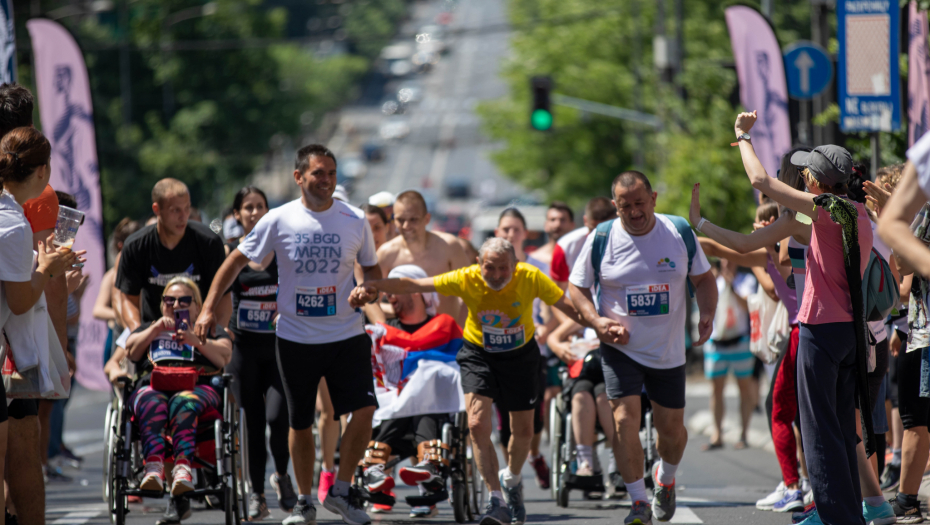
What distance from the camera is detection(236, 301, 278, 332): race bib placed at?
8.51m

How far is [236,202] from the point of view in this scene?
29.9ft

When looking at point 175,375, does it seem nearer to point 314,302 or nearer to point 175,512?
point 175,512

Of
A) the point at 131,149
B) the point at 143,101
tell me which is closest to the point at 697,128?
the point at 131,149

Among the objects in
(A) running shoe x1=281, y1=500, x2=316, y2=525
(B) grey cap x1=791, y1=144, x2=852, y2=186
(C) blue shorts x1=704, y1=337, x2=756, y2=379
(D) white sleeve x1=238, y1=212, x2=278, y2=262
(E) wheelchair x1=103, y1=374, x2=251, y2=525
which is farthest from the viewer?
(C) blue shorts x1=704, y1=337, x2=756, y2=379

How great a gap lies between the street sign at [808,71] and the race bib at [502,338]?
7221 mm

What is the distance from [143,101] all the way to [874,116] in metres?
39.0

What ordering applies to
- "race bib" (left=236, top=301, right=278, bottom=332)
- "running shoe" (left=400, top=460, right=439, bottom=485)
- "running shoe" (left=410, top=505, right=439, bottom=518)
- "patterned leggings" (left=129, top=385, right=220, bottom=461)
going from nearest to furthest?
"patterned leggings" (left=129, top=385, right=220, bottom=461), "running shoe" (left=400, top=460, right=439, bottom=485), "running shoe" (left=410, top=505, right=439, bottom=518), "race bib" (left=236, top=301, right=278, bottom=332)

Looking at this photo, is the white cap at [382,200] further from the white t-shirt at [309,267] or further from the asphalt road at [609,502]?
the white t-shirt at [309,267]

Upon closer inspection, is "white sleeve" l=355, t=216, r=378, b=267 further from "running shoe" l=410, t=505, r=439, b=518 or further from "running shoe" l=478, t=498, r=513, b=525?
"running shoe" l=410, t=505, r=439, b=518

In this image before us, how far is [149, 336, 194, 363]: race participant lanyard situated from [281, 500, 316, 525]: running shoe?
3.95ft

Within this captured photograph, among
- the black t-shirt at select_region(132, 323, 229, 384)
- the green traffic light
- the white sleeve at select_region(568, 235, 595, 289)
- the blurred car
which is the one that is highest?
the blurred car

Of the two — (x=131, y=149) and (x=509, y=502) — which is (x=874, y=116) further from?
(x=131, y=149)

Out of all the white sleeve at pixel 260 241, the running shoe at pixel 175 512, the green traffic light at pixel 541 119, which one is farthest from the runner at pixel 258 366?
the green traffic light at pixel 541 119

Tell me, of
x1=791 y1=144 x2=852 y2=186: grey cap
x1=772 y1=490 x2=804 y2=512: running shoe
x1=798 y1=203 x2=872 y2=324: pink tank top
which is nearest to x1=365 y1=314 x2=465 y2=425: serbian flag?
x1=772 y1=490 x2=804 y2=512: running shoe
